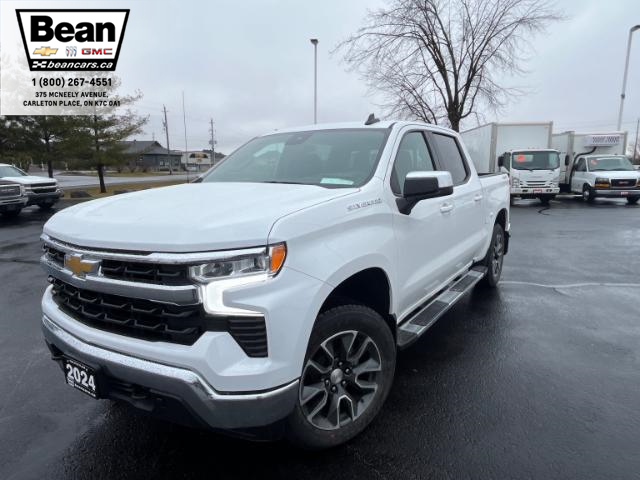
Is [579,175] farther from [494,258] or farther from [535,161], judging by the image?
[494,258]

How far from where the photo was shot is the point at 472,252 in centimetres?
441

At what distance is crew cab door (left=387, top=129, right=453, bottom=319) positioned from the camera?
2.86m

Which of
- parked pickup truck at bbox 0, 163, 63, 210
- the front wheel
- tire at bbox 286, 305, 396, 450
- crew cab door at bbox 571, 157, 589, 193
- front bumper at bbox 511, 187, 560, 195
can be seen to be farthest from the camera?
crew cab door at bbox 571, 157, 589, 193

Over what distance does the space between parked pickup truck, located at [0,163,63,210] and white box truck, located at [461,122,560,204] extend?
645 inches

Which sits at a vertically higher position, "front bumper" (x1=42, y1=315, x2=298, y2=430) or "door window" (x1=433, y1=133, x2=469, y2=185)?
"door window" (x1=433, y1=133, x2=469, y2=185)

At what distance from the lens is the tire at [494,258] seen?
5199 millimetres

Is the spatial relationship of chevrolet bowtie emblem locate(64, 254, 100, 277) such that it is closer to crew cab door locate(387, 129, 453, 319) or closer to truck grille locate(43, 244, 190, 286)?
truck grille locate(43, 244, 190, 286)

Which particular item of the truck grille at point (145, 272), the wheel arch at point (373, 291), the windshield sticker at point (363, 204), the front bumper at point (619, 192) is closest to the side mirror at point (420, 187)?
the windshield sticker at point (363, 204)

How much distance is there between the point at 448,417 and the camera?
2775 mm

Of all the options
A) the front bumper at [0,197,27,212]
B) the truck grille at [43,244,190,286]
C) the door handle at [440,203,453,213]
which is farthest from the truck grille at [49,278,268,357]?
the front bumper at [0,197,27,212]

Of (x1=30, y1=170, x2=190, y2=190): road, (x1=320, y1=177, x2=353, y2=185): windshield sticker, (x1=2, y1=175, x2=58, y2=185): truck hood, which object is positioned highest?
(x1=320, y1=177, x2=353, y2=185): windshield sticker

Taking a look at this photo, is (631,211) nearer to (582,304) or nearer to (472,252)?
(582,304)

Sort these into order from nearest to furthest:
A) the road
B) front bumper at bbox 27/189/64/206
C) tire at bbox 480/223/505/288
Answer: tire at bbox 480/223/505/288 < front bumper at bbox 27/189/64/206 < the road

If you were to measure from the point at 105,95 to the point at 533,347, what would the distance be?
23538 mm
